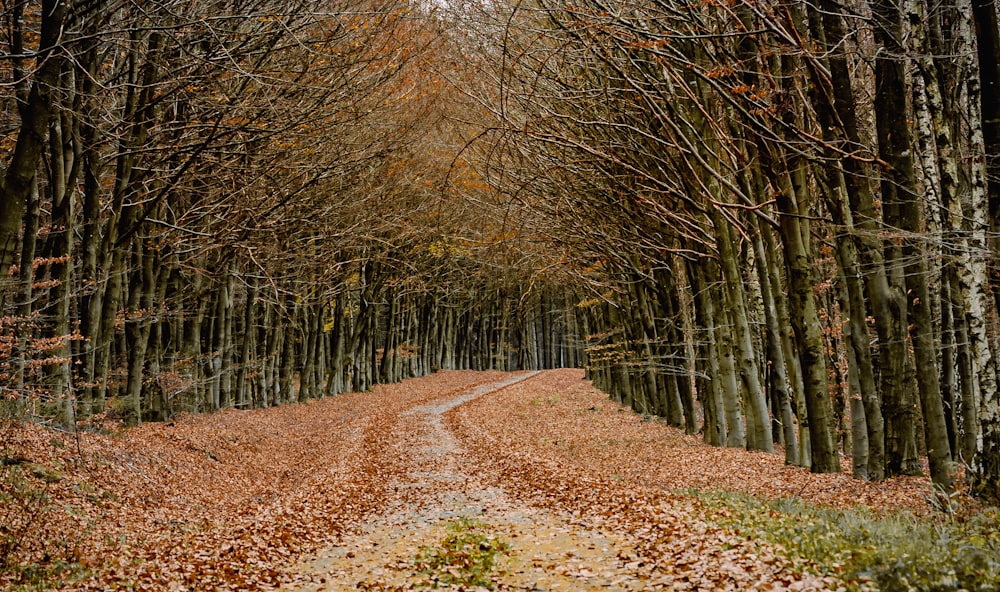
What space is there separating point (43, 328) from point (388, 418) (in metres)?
14.1

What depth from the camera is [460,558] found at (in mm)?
8633

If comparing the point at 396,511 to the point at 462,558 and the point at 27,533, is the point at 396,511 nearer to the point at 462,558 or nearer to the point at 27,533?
the point at 462,558

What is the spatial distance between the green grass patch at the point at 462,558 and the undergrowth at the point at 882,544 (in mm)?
2875

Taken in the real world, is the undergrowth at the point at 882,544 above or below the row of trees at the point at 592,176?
below

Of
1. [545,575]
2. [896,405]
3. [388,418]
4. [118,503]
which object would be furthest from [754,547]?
[388,418]

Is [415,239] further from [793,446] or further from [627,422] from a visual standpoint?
[793,446]

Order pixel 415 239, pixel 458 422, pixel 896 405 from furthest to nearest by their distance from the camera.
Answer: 1. pixel 415 239
2. pixel 458 422
3. pixel 896 405

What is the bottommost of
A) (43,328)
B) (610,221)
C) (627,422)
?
(627,422)

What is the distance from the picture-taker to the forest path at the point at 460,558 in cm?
787

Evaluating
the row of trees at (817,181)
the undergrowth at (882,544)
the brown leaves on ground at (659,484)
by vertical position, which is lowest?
the brown leaves on ground at (659,484)

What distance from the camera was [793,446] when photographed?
48.5 ft

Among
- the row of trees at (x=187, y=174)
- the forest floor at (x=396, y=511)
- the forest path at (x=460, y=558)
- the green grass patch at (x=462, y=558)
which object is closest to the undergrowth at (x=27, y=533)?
the forest floor at (x=396, y=511)

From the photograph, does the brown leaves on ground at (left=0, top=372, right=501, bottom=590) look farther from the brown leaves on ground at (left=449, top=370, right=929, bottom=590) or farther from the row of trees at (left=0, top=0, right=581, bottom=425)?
the brown leaves on ground at (left=449, top=370, right=929, bottom=590)

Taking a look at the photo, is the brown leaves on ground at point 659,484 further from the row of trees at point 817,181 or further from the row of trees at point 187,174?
the row of trees at point 187,174
